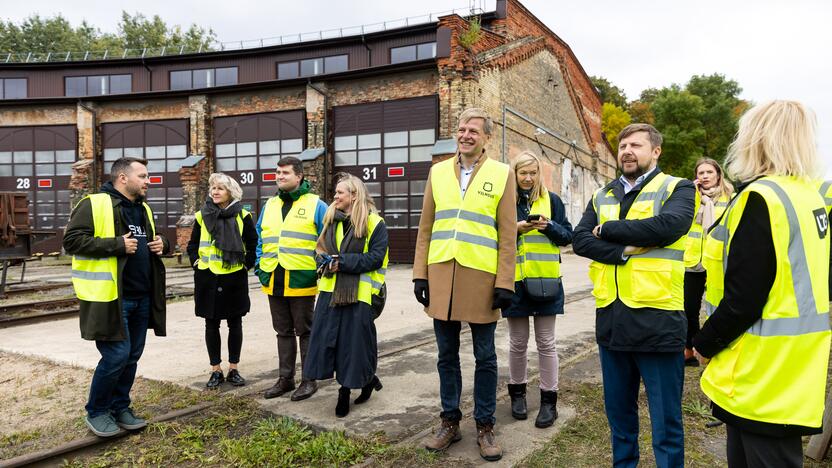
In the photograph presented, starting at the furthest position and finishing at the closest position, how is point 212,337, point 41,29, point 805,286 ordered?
point 41,29 < point 212,337 < point 805,286

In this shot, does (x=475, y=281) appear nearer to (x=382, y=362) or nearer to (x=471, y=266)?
(x=471, y=266)

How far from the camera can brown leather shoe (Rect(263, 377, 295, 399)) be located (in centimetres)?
482

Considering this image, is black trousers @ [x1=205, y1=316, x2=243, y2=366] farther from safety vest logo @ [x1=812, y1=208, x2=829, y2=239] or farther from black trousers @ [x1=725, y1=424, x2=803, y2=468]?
safety vest logo @ [x1=812, y1=208, x2=829, y2=239]

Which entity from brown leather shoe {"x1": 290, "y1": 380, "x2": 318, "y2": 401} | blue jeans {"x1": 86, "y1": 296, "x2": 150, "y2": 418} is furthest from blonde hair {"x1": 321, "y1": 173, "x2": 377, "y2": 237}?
blue jeans {"x1": 86, "y1": 296, "x2": 150, "y2": 418}

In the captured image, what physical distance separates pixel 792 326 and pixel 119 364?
4261mm

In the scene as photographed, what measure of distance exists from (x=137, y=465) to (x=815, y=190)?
4.18 meters

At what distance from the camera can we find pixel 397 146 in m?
20.1

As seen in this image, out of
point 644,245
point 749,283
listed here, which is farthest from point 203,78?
point 749,283

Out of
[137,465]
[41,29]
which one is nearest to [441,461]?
[137,465]

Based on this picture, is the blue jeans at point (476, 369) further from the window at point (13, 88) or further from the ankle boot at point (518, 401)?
the window at point (13, 88)

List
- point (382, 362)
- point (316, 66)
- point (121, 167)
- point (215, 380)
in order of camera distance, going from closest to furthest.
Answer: point (121, 167)
point (215, 380)
point (382, 362)
point (316, 66)

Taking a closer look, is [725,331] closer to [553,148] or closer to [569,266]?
[569,266]

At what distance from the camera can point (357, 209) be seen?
461 cm

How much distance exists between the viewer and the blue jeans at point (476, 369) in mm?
3635
